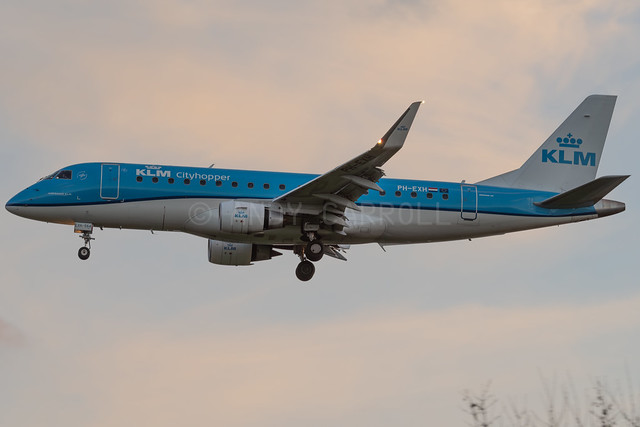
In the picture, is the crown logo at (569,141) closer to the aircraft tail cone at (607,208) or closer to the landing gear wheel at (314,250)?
the aircraft tail cone at (607,208)

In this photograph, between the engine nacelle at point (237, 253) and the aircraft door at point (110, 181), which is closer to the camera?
the aircraft door at point (110, 181)

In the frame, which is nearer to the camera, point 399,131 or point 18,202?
point 399,131

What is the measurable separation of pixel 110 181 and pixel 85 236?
7.94ft

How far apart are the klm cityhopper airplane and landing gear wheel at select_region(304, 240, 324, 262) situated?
0.04 m

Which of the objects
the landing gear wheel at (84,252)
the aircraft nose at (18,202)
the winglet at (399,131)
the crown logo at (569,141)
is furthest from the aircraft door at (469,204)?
the aircraft nose at (18,202)

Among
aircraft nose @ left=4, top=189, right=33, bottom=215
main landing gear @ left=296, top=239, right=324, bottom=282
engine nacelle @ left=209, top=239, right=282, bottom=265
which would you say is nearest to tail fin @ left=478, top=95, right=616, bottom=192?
main landing gear @ left=296, top=239, right=324, bottom=282

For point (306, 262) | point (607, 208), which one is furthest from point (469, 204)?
point (306, 262)

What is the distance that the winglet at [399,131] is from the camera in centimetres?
3081

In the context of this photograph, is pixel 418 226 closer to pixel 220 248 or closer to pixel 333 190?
pixel 333 190

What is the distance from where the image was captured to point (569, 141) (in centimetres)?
4409

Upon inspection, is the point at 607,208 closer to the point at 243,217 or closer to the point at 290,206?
the point at 290,206

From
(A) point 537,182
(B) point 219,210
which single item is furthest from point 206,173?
(A) point 537,182

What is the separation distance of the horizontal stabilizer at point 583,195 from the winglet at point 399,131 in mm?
9946

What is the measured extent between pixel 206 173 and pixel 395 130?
958cm
